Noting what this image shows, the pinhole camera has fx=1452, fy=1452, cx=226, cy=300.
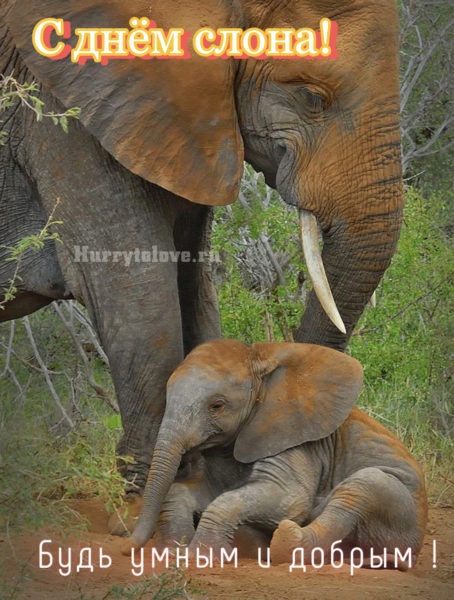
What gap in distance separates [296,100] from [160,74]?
0.50 meters

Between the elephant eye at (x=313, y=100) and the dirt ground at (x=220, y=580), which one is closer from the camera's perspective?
the dirt ground at (x=220, y=580)

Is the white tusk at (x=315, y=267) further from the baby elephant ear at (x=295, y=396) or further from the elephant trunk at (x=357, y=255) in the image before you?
the baby elephant ear at (x=295, y=396)

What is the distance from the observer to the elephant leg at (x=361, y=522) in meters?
4.86

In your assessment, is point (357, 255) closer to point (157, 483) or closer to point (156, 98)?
point (156, 98)

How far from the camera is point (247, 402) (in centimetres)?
527

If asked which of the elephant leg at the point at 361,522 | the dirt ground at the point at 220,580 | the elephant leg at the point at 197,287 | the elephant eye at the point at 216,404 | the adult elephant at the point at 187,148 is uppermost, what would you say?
the adult elephant at the point at 187,148

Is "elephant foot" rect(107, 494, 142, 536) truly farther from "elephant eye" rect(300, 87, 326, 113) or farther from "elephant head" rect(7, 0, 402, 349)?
"elephant eye" rect(300, 87, 326, 113)

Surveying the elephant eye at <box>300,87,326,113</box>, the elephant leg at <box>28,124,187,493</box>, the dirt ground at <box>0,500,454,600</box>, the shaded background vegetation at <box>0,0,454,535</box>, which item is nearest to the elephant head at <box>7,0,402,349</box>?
the elephant eye at <box>300,87,326,113</box>

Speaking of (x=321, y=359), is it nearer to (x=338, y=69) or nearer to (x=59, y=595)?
(x=338, y=69)

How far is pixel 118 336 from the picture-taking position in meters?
5.29

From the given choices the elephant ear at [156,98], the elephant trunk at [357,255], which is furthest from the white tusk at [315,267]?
the elephant ear at [156,98]

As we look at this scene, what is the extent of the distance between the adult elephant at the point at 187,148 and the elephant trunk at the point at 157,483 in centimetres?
31

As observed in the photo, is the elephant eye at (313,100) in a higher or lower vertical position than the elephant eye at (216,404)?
higher

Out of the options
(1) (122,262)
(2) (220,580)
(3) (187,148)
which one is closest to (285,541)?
(2) (220,580)
